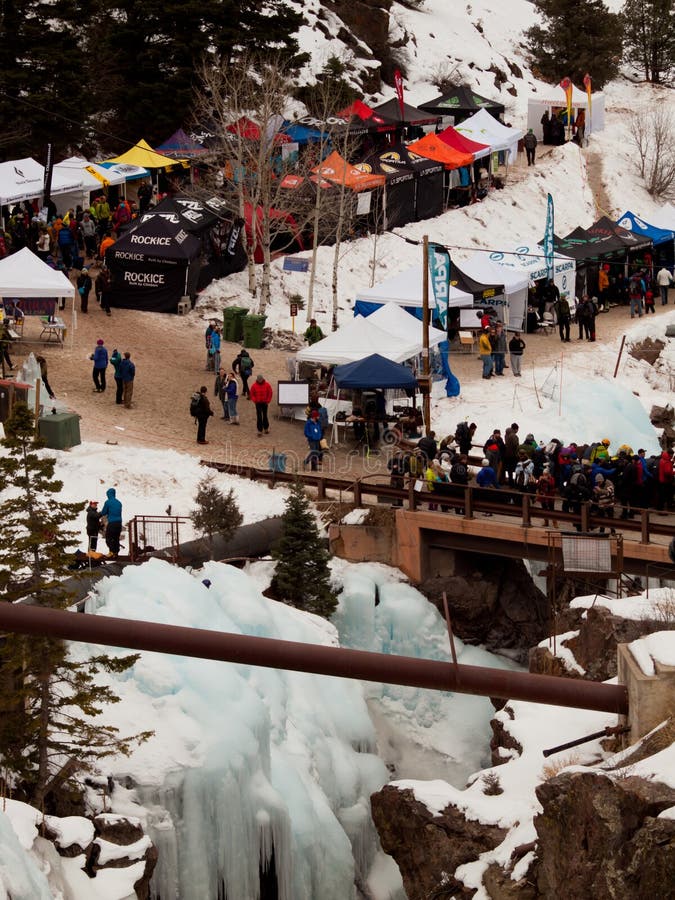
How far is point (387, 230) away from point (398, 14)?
24.8m

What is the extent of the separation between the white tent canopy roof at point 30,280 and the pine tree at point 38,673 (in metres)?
12.6

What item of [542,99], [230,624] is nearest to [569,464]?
[230,624]

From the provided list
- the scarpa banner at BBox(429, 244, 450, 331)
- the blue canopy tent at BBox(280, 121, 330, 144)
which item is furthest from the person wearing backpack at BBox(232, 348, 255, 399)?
the blue canopy tent at BBox(280, 121, 330, 144)

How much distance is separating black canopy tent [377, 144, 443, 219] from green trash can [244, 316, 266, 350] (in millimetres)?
9635

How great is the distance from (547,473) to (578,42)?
45.4 metres

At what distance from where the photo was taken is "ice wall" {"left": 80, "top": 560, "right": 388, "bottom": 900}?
1838 cm

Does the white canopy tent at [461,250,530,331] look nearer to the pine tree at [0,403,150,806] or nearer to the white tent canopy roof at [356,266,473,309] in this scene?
the white tent canopy roof at [356,266,473,309]

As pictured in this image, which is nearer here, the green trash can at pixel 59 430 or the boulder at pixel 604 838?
the boulder at pixel 604 838

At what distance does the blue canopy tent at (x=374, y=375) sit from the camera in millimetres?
27547

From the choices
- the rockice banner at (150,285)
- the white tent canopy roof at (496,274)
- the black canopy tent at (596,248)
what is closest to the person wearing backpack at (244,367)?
the rockice banner at (150,285)

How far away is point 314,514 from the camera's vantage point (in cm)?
2583

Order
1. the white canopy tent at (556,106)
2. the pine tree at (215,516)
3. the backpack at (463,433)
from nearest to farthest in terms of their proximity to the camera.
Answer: the pine tree at (215,516) → the backpack at (463,433) → the white canopy tent at (556,106)

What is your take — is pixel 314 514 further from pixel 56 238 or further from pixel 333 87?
pixel 333 87

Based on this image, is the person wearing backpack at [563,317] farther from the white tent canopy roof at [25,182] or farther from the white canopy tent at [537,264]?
the white tent canopy roof at [25,182]
